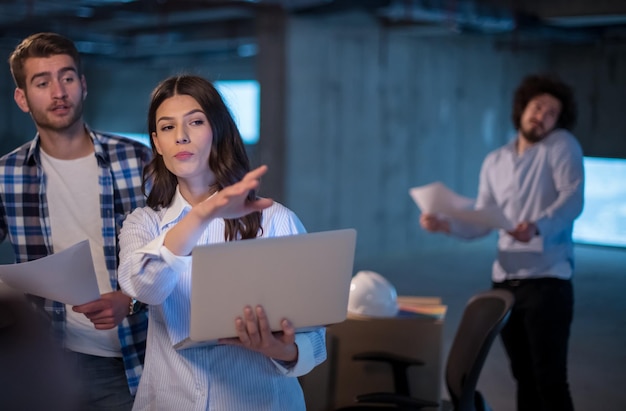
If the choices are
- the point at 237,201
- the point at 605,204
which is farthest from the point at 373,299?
the point at 605,204

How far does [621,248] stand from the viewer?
10.1 meters

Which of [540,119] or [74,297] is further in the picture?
[540,119]

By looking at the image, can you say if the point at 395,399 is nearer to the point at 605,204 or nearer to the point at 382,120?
the point at 382,120

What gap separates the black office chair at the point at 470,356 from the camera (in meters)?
2.88

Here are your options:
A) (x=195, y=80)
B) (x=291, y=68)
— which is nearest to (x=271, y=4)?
(x=291, y=68)

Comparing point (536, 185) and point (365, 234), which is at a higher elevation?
point (536, 185)

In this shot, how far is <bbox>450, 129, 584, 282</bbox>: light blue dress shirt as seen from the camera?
143 inches

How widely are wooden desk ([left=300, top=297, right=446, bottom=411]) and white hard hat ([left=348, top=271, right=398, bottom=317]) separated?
1.6 inches

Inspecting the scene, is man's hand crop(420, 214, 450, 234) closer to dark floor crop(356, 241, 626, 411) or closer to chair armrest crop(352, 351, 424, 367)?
chair armrest crop(352, 351, 424, 367)

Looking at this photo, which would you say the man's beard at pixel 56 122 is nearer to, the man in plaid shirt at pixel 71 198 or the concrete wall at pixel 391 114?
the man in plaid shirt at pixel 71 198

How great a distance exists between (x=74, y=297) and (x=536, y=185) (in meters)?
2.34

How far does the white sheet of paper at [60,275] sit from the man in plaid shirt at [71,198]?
26cm

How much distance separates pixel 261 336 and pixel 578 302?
21.3ft

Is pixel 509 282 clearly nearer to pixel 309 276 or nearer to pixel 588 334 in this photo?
pixel 309 276
